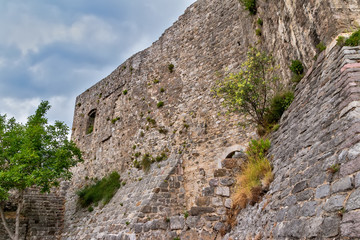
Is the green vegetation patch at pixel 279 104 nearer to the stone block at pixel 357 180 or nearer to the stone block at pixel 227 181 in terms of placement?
the stone block at pixel 227 181

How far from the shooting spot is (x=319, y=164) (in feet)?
12.7

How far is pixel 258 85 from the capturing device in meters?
8.08

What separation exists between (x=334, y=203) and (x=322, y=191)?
33 centimetres

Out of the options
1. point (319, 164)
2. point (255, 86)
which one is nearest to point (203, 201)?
point (255, 86)

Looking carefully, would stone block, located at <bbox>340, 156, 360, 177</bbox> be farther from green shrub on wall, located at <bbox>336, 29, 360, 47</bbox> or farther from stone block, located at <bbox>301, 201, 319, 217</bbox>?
green shrub on wall, located at <bbox>336, 29, 360, 47</bbox>

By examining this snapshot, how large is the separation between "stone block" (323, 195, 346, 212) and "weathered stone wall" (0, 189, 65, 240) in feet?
41.7

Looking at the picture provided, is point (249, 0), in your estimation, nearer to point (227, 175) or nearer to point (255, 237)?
point (227, 175)

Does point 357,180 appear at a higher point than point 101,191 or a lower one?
lower

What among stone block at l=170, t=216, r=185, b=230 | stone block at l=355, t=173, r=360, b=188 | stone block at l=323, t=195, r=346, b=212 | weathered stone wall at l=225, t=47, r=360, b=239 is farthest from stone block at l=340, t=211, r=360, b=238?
stone block at l=170, t=216, r=185, b=230

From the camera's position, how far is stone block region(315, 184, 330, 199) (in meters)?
3.41

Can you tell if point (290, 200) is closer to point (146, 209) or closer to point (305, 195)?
point (305, 195)

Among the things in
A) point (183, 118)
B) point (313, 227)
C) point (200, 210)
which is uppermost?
point (183, 118)

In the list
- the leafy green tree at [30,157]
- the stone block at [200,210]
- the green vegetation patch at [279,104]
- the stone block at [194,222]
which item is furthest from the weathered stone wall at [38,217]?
the green vegetation patch at [279,104]

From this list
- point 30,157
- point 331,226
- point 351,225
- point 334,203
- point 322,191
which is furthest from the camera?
point 30,157
